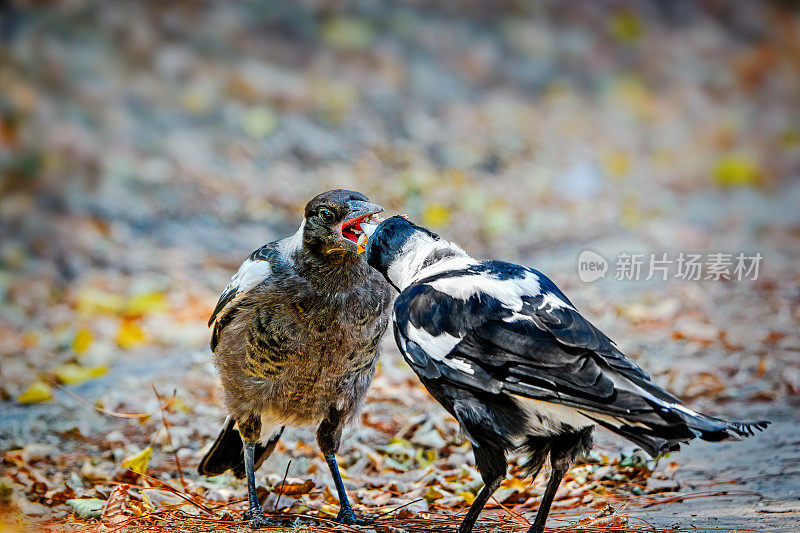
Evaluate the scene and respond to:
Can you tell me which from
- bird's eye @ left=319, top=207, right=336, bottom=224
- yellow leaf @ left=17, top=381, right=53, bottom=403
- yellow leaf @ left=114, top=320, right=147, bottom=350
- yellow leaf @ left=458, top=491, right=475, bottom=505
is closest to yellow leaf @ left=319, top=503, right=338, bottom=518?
yellow leaf @ left=458, top=491, right=475, bottom=505

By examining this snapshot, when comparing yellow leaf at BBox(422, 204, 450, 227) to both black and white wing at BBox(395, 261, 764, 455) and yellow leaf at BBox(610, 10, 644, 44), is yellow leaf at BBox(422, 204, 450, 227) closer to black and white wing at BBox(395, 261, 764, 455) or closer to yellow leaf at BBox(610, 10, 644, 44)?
black and white wing at BBox(395, 261, 764, 455)

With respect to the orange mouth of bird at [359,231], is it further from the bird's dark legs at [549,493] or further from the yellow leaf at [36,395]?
the yellow leaf at [36,395]

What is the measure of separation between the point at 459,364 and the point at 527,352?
228 mm

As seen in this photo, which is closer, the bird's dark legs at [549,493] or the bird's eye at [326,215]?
the bird's dark legs at [549,493]

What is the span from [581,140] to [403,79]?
216 cm

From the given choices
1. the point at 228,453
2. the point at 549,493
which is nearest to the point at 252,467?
the point at 228,453

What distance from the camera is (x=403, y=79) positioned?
381 inches

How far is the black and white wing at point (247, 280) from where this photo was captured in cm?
331

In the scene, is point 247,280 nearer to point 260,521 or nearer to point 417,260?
point 417,260

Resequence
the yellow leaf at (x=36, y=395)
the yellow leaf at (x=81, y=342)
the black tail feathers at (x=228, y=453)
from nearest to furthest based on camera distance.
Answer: the black tail feathers at (x=228, y=453) → the yellow leaf at (x=36, y=395) → the yellow leaf at (x=81, y=342)

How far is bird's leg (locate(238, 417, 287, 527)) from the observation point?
3227 mm

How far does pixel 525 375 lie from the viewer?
2617mm

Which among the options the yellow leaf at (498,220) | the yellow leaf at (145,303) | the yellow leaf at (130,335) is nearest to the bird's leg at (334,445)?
the yellow leaf at (130,335)

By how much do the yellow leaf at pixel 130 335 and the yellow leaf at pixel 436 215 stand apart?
2632 millimetres
